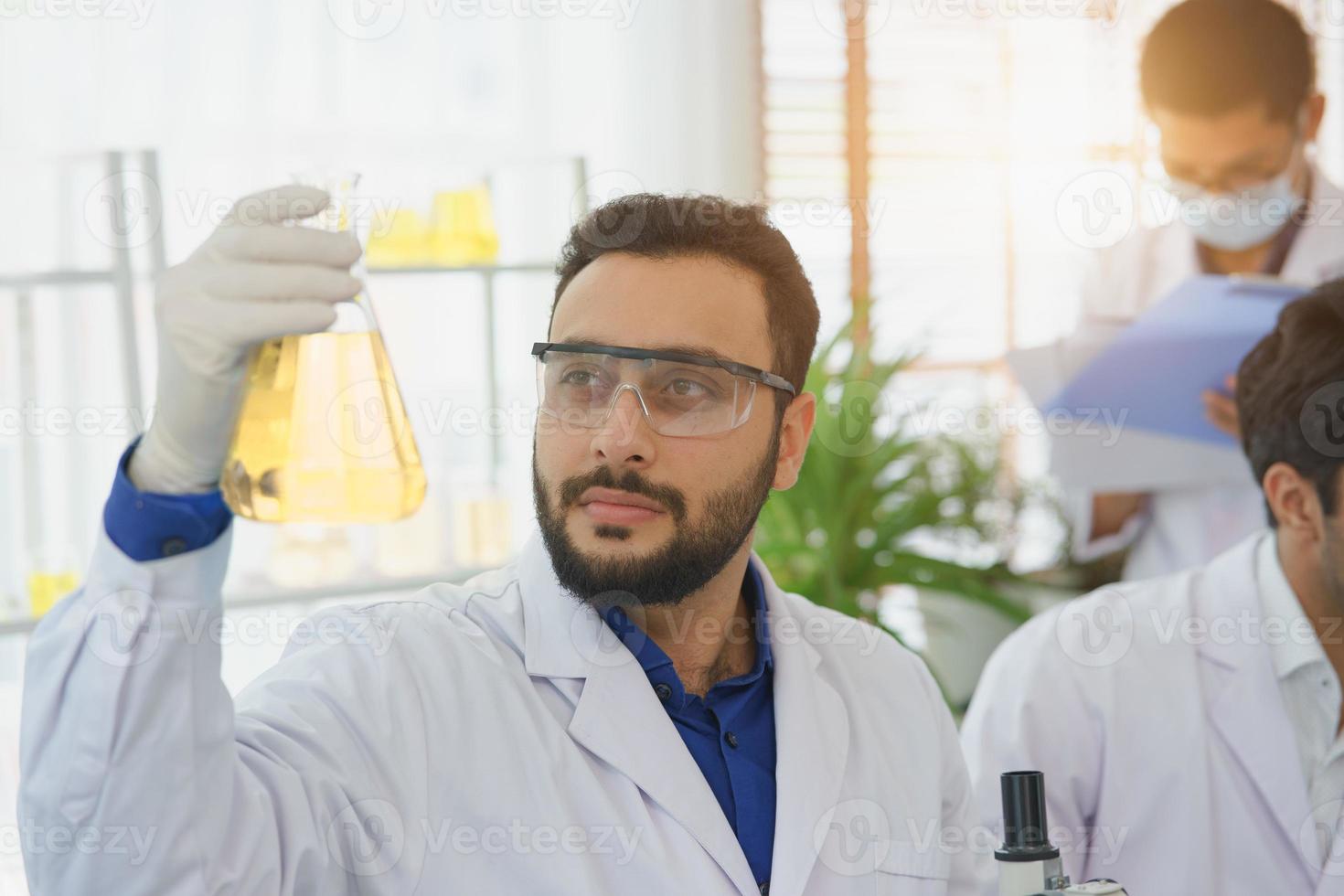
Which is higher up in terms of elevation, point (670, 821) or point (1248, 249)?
point (1248, 249)

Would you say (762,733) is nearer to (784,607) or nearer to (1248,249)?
(784,607)

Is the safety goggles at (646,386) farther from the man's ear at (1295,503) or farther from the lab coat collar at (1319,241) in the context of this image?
the lab coat collar at (1319,241)

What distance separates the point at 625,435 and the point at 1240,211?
1.79m

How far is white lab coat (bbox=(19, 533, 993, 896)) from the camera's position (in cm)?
90

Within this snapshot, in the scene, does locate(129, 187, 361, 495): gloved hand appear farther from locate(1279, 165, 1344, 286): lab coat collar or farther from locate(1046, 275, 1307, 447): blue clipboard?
locate(1279, 165, 1344, 286): lab coat collar

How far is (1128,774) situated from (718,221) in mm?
868

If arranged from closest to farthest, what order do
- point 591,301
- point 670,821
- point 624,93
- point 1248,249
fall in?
1. point 670,821
2. point 591,301
3. point 1248,249
4. point 624,93

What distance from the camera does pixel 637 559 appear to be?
4.38ft

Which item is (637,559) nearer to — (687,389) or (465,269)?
(687,389)

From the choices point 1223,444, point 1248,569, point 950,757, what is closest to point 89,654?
point 950,757

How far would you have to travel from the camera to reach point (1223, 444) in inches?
93.7

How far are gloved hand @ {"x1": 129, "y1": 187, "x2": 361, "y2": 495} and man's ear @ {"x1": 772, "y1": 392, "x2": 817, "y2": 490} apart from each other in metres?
0.81

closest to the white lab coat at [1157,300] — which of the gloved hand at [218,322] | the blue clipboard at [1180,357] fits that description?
the blue clipboard at [1180,357]

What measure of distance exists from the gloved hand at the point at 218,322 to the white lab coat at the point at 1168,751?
1090mm
